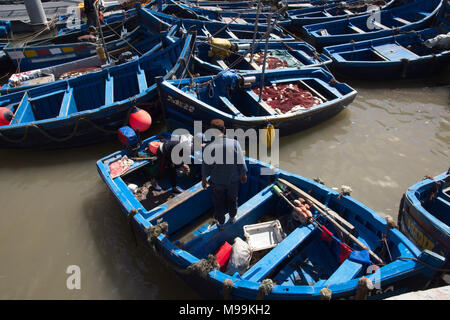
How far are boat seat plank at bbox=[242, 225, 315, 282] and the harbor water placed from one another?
5.16ft

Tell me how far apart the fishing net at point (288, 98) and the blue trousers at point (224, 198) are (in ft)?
14.4

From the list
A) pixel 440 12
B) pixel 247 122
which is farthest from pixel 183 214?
pixel 440 12

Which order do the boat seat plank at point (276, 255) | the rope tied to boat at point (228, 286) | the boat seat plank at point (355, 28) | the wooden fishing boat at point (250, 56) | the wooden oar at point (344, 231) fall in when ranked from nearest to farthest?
the rope tied to boat at point (228, 286)
the boat seat plank at point (276, 255)
the wooden oar at point (344, 231)
the wooden fishing boat at point (250, 56)
the boat seat plank at point (355, 28)

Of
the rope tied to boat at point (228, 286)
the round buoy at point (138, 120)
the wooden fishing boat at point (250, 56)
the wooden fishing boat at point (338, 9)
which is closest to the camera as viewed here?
the rope tied to boat at point (228, 286)

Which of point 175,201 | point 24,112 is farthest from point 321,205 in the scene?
point 24,112

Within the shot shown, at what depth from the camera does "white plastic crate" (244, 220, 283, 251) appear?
5.07 m

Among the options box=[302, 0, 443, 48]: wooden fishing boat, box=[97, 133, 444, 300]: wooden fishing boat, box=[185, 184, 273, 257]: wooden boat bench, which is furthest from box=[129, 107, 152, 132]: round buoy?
box=[302, 0, 443, 48]: wooden fishing boat

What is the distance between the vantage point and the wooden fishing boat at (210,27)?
12172mm

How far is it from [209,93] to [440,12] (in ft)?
42.6

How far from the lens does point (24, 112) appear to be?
805 cm

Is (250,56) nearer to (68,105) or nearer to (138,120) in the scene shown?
(138,120)

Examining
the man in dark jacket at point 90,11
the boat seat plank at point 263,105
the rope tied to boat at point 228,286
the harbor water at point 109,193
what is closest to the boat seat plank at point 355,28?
the harbor water at point 109,193

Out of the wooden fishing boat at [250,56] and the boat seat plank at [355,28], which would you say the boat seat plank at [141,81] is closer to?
the wooden fishing boat at [250,56]

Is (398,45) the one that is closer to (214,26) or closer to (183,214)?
(214,26)
